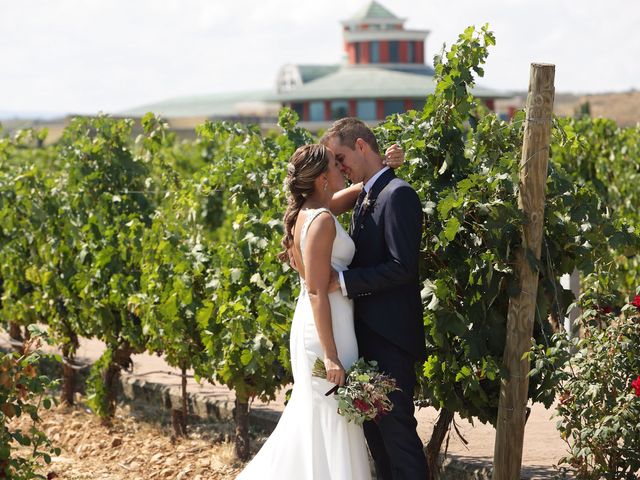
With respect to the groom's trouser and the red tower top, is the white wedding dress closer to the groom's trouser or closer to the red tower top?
the groom's trouser

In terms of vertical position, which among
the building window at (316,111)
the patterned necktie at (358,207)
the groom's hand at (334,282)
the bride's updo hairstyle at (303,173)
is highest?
the bride's updo hairstyle at (303,173)

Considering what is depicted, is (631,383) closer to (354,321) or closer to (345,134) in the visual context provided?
(354,321)

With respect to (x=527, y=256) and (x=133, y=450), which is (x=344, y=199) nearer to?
(x=527, y=256)

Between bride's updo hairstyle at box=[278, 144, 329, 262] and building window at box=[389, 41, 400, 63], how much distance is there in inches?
3794

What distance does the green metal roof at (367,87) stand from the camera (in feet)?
277

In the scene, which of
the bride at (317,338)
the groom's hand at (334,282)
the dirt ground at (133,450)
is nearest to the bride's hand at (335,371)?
the bride at (317,338)

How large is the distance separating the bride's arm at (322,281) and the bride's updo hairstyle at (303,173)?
18 cm

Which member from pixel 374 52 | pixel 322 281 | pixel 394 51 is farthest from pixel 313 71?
pixel 322 281

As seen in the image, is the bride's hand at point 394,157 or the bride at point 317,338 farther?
the bride's hand at point 394,157

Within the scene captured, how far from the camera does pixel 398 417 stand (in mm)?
5230

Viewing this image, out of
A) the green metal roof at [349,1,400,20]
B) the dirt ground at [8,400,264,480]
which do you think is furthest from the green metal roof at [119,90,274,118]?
the dirt ground at [8,400,264,480]

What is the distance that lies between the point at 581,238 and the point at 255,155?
2.34m

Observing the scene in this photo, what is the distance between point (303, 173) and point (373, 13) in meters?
102

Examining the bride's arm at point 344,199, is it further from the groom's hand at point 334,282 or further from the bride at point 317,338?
the groom's hand at point 334,282
